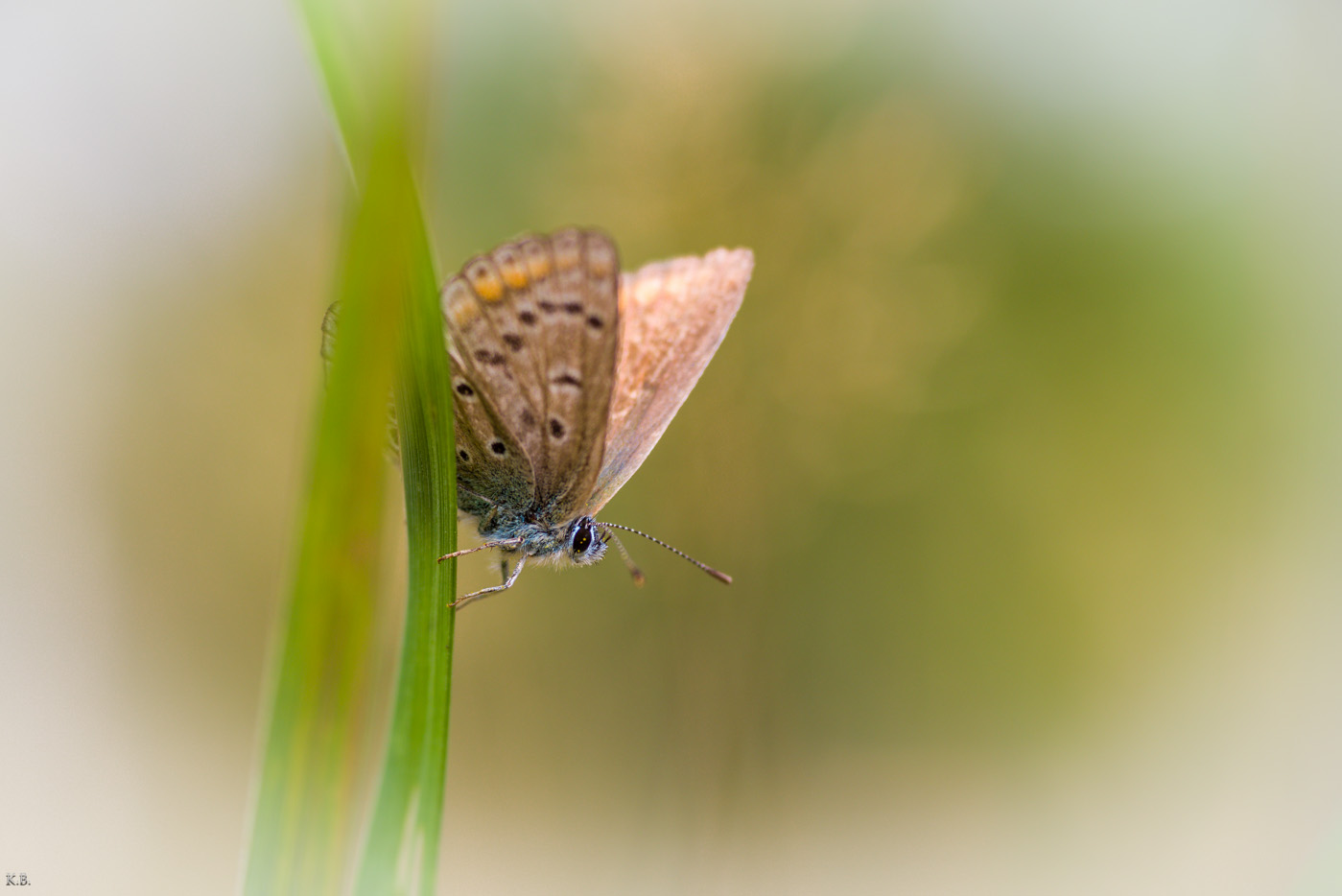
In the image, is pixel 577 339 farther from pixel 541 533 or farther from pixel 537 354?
pixel 541 533

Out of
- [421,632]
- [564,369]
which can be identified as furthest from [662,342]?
[421,632]

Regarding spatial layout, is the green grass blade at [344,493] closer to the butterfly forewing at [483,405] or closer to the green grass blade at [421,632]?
the green grass blade at [421,632]

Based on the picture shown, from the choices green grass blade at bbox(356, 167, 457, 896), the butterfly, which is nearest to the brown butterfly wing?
the butterfly

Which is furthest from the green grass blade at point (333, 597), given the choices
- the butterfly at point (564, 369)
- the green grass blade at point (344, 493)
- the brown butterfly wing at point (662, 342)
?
the brown butterfly wing at point (662, 342)

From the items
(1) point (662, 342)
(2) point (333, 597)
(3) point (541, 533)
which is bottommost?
(2) point (333, 597)

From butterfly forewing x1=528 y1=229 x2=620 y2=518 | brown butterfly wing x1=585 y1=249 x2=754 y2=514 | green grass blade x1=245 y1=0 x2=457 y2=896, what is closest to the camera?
green grass blade x1=245 y1=0 x2=457 y2=896

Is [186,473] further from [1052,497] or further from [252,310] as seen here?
[1052,497]

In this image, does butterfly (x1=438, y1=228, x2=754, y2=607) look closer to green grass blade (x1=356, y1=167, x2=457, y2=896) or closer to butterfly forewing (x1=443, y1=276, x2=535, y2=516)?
butterfly forewing (x1=443, y1=276, x2=535, y2=516)
